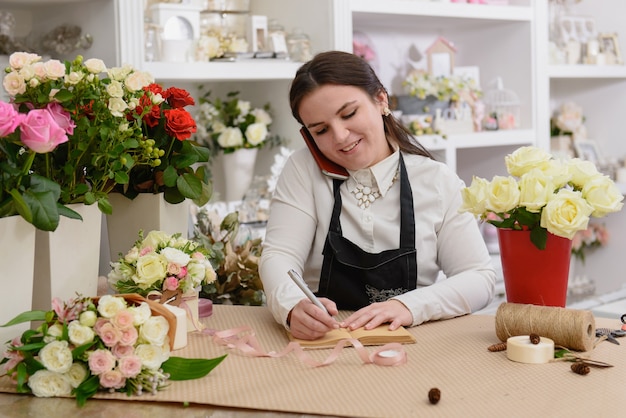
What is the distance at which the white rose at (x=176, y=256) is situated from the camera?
1551 mm

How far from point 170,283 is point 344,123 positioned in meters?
0.56

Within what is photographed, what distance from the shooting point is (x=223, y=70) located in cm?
285

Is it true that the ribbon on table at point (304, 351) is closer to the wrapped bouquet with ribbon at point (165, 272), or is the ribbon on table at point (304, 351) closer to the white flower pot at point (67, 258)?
the wrapped bouquet with ribbon at point (165, 272)

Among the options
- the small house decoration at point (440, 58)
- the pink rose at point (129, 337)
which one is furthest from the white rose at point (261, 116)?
the pink rose at point (129, 337)

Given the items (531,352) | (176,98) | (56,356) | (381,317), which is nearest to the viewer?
(56,356)

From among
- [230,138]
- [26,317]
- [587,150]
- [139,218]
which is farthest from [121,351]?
[587,150]

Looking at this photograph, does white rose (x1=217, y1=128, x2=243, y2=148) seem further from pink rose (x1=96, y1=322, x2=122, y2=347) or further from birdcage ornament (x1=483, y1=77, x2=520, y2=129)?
pink rose (x1=96, y1=322, x2=122, y2=347)

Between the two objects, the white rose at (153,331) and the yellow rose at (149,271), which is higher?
the yellow rose at (149,271)

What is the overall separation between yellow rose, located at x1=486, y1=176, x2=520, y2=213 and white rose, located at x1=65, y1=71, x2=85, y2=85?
2.39ft

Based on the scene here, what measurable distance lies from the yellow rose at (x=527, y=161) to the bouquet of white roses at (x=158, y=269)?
0.59 metres

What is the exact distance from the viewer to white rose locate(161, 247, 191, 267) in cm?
155

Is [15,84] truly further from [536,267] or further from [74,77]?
[536,267]

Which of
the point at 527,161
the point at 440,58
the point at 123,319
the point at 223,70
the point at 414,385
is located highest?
the point at 440,58

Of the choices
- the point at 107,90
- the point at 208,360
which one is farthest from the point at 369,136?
the point at 208,360
